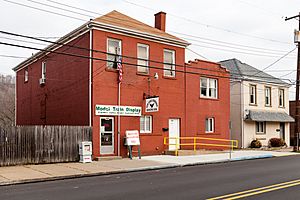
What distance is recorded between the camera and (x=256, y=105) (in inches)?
1348

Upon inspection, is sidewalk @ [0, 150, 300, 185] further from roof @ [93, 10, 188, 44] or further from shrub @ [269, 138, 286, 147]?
shrub @ [269, 138, 286, 147]

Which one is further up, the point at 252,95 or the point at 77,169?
the point at 252,95

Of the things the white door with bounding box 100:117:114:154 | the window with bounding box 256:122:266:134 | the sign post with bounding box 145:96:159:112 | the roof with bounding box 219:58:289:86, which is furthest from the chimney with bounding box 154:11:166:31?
the window with bounding box 256:122:266:134

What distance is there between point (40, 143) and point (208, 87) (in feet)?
44.0

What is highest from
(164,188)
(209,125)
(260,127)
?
(209,125)

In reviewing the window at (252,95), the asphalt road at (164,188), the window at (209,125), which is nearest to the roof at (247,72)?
the window at (252,95)

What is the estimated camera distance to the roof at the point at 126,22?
72.1 feet

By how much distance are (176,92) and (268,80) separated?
14.9 m

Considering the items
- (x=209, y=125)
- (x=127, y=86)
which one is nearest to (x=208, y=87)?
(x=209, y=125)

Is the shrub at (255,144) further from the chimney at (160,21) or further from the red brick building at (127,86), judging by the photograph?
the chimney at (160,21)

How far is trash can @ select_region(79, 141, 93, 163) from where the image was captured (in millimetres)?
19219

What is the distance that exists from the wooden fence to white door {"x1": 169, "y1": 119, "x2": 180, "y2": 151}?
6.17 metres

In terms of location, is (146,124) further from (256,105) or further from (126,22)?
(256,105)

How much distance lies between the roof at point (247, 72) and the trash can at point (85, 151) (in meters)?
18.3
